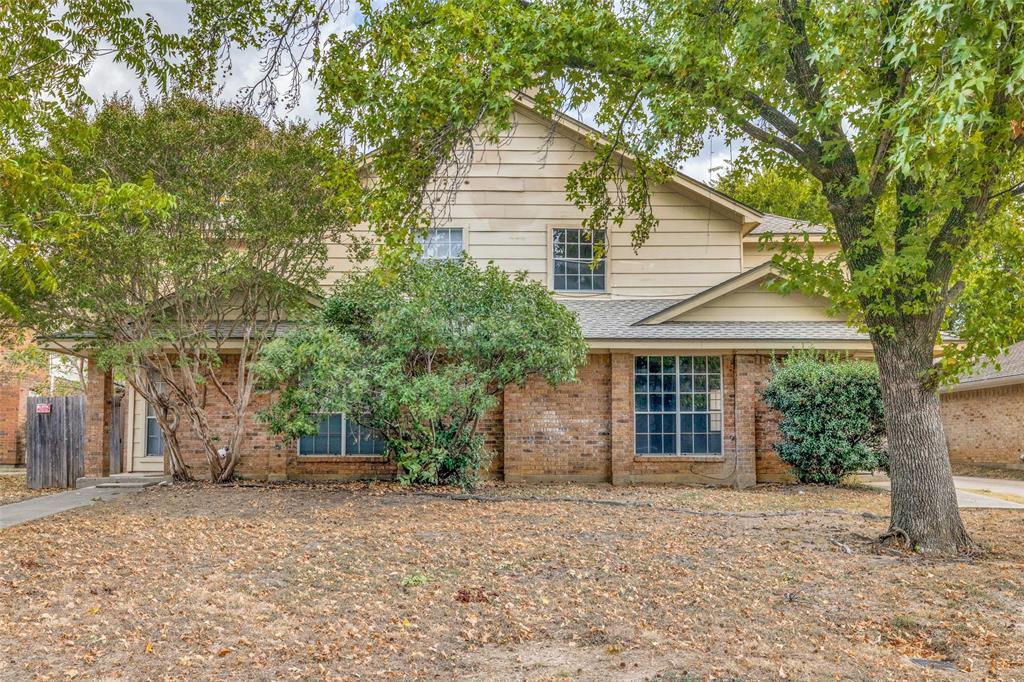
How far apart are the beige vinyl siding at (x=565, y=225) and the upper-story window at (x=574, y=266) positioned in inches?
7.4

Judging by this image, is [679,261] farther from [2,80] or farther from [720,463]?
[2,80]

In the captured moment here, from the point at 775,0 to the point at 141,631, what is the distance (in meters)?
7.59

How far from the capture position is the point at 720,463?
14023 millimetres

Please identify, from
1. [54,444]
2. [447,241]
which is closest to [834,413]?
[447,241]

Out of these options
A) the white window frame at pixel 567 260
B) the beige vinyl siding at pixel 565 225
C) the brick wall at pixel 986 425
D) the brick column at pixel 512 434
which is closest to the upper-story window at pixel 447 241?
the beige vinyl siding at pixel 565 225

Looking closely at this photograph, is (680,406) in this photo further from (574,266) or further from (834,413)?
(574,266)

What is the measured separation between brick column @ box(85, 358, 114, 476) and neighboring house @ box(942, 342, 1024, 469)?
18.2 meters

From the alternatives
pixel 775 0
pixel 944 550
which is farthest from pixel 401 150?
pixel 944 550

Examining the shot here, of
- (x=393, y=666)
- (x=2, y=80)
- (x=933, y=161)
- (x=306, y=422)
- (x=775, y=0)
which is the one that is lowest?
(x=393, y=666)

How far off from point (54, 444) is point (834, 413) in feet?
45.9

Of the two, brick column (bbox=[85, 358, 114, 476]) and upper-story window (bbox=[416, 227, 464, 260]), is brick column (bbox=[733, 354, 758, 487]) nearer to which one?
upper-story window (bbox=[416, 227, 464, 260])

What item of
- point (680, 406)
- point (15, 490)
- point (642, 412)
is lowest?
point (15, 490)

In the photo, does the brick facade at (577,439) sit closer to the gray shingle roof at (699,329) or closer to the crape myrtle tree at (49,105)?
the gray shingle roof at (699,329)

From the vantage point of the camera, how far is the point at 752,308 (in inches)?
566
